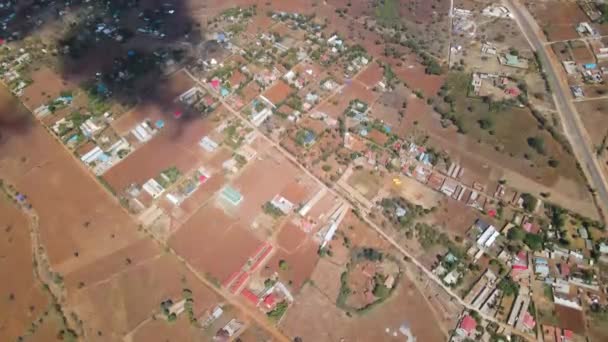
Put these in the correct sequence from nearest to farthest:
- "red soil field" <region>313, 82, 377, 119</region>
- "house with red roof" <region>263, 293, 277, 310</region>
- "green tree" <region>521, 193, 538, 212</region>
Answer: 1. "house with red roof" <region>263, 293, 277, 310</region>
2. "green tree" <region>521, 193, 538, 212</region>
3. "red soil field" <region>313, 82, 377, 119</region>

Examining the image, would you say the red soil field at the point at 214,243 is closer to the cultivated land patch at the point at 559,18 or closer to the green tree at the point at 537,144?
the green tree at the point at 537,144

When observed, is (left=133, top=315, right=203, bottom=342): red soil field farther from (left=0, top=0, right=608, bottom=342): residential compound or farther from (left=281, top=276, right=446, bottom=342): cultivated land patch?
(left=281, top=276, right=446, bottom=342): cultivated land patch

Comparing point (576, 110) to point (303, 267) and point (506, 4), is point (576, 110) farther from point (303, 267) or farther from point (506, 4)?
point (303, 267)

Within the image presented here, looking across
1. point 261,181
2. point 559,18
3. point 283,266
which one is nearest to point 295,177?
point 261,181

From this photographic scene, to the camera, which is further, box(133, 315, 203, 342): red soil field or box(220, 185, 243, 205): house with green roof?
box(220, 185, 243, 205): house with green roof

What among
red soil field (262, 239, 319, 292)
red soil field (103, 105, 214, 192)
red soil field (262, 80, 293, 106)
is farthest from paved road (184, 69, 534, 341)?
red soil field (262, 239, 319, 292)

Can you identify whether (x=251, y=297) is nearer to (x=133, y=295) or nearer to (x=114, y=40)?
(x=133, y=295)

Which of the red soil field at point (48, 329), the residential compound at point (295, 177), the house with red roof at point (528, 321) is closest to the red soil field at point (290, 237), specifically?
the residential compound at point (295, 177)

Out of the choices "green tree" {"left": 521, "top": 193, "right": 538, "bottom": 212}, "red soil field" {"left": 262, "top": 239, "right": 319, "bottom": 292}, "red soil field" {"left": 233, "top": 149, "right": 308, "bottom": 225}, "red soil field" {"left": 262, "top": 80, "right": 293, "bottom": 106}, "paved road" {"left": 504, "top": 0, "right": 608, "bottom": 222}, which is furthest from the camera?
"red soil field" {"left": 262, "top": 80, "right": 293, "bottom": 106}
